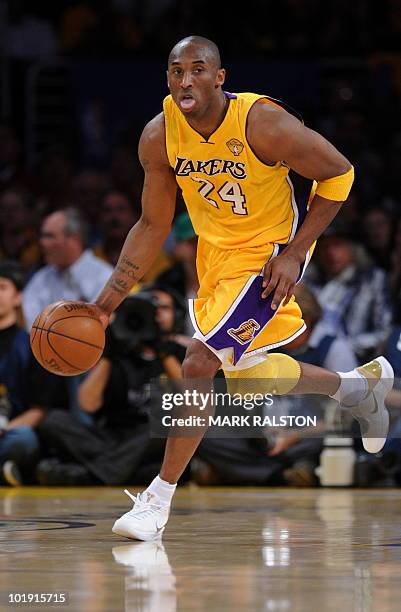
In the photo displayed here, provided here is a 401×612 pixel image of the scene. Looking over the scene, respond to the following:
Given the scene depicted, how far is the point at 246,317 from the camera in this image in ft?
16.6

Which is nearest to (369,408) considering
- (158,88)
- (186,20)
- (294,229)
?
(294,229)

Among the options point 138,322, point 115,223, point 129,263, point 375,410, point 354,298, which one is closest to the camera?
point 129,263

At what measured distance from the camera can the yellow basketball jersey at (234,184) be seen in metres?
5.11

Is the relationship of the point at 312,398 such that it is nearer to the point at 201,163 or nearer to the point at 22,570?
the point at 201,163

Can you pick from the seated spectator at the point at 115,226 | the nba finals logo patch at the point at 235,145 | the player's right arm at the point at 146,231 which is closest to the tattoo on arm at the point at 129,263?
the player's right arm at the point at 146,231

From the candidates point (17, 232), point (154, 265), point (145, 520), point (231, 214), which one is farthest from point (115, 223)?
point (145, 520)

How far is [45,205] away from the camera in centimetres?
1093

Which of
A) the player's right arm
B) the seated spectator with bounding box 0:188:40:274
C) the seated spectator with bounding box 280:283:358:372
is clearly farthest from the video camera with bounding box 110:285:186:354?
the seated spectator with bounding box 0:188:40:274

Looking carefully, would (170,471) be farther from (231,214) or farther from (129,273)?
(231,214)

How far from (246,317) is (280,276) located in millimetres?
206

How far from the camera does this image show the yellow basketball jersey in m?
5.11

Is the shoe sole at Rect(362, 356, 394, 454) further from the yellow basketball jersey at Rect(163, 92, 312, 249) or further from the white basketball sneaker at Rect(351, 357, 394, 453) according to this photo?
the yellow basketball jersey at Rect(163, 92, 312, 249)

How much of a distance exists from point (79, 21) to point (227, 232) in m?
8.21

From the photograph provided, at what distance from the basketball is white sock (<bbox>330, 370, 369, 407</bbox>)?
105 cm
